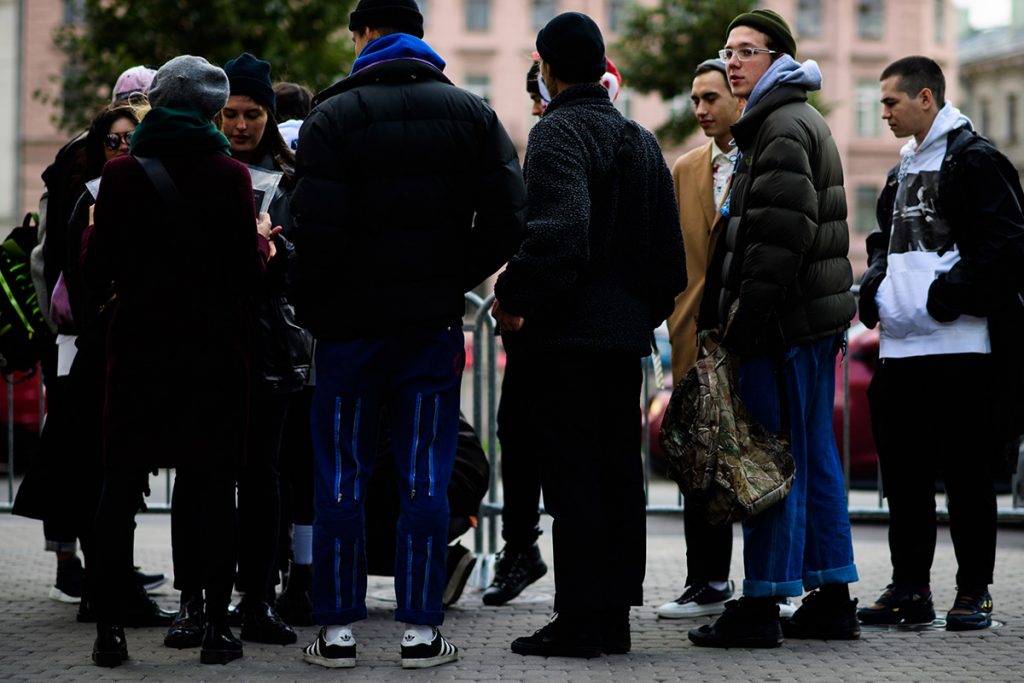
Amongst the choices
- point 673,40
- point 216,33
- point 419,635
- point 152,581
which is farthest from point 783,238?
point 673,40

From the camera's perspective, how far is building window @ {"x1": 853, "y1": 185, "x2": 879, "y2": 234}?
179 ft

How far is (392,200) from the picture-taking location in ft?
17.2

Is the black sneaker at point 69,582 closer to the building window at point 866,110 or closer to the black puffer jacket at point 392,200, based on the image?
the black puffer jacket at point 392,200

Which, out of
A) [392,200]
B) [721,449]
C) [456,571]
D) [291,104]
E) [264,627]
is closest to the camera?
[392,200]

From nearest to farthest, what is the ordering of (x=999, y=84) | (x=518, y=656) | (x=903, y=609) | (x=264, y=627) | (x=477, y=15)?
(x=518, y=656) → (x=264, y=627) → (x=903, y=609) → (x=477, y=15) → (x=999, y=84)

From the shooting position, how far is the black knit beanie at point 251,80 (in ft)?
20.9

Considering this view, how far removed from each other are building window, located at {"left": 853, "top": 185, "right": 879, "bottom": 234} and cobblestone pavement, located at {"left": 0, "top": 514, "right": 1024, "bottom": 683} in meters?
48.3

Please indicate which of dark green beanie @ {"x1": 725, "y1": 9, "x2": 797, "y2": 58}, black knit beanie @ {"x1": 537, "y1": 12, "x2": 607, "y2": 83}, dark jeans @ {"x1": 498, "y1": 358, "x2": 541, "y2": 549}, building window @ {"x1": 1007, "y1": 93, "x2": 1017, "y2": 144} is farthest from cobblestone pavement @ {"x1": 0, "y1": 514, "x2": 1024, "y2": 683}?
building window @ {"x1": 1007, "y1": 93, "x2": 1017, "y2": 144}

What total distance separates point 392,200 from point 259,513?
1.44 metres

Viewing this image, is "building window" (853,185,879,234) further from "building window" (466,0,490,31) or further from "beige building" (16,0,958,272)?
"building window" (466,0,490,31)

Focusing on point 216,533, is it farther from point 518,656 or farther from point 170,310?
point 518,656

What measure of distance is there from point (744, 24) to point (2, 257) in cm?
317

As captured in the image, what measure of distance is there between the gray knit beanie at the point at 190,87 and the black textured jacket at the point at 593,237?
110 cm

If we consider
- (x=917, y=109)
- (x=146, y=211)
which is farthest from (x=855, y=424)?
(x=146, y=211)
